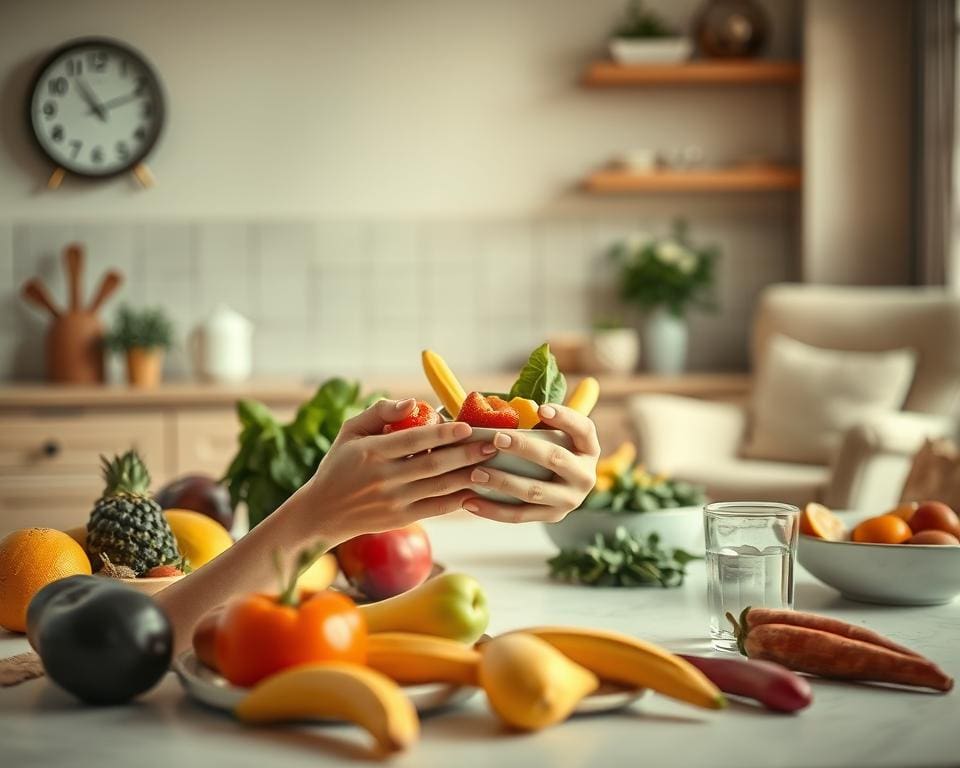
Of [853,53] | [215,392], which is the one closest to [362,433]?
[215,392]

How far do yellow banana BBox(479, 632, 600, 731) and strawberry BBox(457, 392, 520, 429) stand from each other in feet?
0.94

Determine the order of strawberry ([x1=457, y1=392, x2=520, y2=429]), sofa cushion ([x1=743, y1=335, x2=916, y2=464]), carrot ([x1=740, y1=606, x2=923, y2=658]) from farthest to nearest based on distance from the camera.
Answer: sofa cushion ([x1=743, y1=335, x2=916, y2=464]) → strawberry ([x1=457, y1=392, x2=520, y2=429]) → carrot ([x1=740, y1=606, x2=923, y2=658])

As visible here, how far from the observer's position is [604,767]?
32.1 inches

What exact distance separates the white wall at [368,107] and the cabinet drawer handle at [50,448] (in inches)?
42.0

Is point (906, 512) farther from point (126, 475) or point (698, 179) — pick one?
point (698, 179)

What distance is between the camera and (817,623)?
1066 mm

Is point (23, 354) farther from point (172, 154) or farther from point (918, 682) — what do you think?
A: point (918, 682)

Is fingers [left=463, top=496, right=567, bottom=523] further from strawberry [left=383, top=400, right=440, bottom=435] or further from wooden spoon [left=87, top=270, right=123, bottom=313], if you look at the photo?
wooden spoon [left=87, top=270, right=123, bottom=313]

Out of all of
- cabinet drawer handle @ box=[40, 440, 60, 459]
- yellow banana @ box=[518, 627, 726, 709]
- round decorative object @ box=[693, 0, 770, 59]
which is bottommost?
cabinet drawer handle @ box=[40, 440, 60, 459]

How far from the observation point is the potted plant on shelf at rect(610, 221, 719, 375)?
4484mm

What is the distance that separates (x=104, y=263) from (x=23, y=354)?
485 mm

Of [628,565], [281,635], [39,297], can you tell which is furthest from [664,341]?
[281,635]

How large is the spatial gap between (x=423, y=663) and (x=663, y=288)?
3.71 m

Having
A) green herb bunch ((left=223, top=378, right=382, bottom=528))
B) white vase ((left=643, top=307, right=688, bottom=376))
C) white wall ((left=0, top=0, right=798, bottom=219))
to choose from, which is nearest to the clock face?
white wall ((left=0, top=0, right=798, bottom=219))
